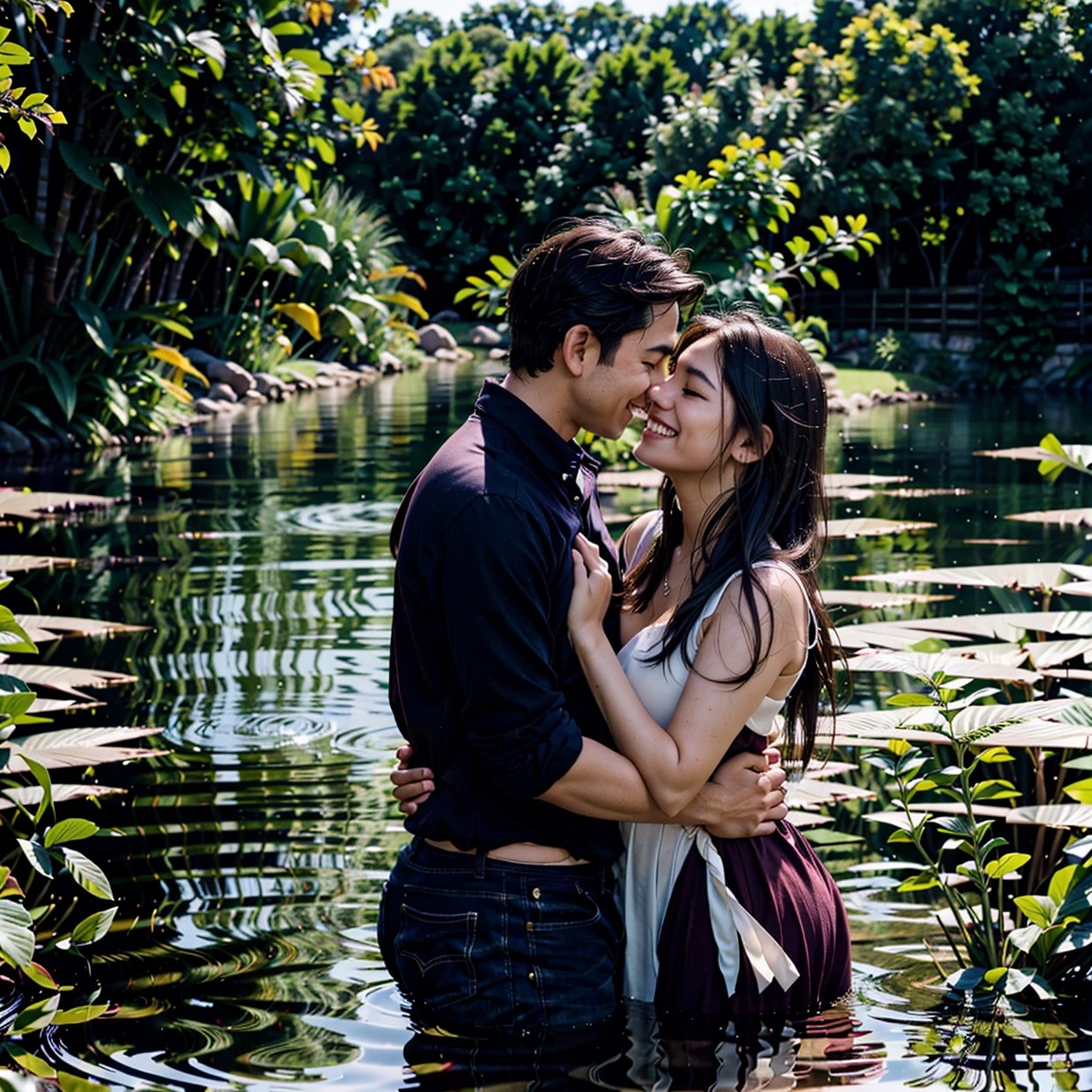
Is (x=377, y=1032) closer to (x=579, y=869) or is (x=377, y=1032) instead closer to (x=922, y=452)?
(x=579, y=869)

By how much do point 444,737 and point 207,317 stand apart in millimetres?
17146

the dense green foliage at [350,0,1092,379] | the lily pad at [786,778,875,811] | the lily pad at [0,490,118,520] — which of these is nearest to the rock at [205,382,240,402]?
the dense green foliage at [350,0,1092,379]

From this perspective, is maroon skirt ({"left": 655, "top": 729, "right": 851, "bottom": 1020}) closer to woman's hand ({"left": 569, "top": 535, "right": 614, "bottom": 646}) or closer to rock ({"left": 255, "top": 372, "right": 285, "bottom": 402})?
woman's hand ({"left": 569, "top": 535, "right": 614, "bottom": 646})

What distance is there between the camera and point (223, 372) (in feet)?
60.3

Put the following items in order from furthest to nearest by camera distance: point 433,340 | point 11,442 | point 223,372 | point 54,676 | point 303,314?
point 433,340
point 303,314
point 223,372
point 11,442
point 54,676

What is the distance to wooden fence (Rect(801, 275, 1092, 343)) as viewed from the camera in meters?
25.6

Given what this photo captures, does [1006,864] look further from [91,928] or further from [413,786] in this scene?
[91,928]

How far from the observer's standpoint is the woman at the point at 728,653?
2.45 metres

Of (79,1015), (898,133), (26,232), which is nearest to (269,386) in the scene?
(26,232)

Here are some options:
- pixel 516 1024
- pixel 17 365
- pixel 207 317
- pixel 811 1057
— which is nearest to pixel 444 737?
pixel 516 1024

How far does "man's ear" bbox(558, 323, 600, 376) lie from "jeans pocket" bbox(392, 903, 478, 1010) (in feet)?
2.93

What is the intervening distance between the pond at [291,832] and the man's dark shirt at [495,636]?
0.47 m

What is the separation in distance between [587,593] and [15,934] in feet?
3.36

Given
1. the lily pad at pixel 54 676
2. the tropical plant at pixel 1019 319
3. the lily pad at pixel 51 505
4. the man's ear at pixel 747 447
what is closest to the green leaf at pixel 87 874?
the man's ear at pixel 747 447
